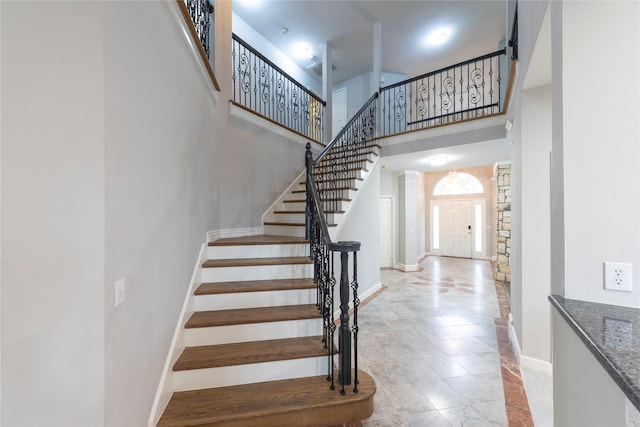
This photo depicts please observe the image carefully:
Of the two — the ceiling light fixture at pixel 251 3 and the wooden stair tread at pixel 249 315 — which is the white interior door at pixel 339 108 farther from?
the wooden stair tread at pixel 249 315

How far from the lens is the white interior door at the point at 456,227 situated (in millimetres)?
8461

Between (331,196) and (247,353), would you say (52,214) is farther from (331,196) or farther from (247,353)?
(331,196)

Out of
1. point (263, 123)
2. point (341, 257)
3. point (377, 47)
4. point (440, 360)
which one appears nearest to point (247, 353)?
point (341, 257)

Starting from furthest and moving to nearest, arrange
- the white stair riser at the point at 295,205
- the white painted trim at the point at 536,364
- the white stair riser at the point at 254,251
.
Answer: the white stair riser at the point at 295,205 < the white stair riser at the point at 254,251 < the white painted trim at the point at 536,364

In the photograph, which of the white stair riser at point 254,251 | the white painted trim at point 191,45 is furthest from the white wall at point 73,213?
the white stair riser at point 254,251

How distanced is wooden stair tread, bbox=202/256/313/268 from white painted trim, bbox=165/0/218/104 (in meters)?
1.92

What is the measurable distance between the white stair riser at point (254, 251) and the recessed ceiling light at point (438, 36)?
5532 millimetres

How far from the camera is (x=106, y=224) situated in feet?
3.58

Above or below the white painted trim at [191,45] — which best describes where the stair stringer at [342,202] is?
below

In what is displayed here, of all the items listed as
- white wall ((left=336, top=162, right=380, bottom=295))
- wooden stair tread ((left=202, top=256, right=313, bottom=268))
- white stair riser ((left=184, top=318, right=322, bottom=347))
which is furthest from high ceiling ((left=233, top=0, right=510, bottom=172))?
white stair riser ((left=184, top=318, right=322, bottom=347))

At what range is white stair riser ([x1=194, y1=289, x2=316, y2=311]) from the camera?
2.31 meters

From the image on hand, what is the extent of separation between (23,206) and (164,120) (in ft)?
3.19

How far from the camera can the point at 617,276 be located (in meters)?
1.18

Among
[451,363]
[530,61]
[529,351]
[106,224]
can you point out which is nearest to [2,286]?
[106,224]
